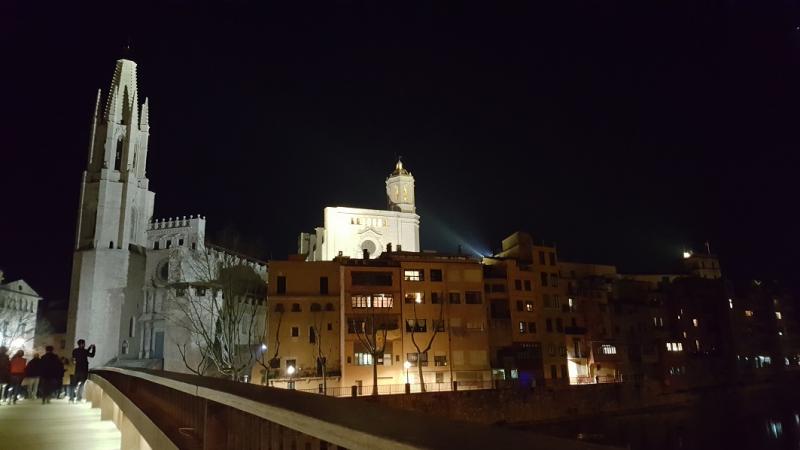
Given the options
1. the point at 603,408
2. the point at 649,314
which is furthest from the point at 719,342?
the point at 603,408

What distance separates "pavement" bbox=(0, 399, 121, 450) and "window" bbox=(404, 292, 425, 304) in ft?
126

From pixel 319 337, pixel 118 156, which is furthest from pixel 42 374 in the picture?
pixel 118 156

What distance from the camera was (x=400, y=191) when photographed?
301 ft

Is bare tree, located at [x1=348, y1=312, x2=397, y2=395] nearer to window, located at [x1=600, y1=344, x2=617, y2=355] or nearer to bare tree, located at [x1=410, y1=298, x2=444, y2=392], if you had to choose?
bare tree, located at [x1=410, y1=298, x2=444, y2=392]

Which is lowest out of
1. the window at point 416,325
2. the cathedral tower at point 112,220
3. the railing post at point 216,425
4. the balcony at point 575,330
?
the railing post at point 216,425

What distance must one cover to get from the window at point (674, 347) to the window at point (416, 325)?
4030 centimetres

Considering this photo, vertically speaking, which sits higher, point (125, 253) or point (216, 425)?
point (125, 253)

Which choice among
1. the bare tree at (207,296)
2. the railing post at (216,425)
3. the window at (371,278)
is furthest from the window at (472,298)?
the railing post at (216,425)

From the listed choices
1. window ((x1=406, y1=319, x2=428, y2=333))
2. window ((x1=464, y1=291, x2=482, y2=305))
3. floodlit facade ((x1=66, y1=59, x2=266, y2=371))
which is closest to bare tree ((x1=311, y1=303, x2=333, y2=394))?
window ((x1=406, y1=319, x2=428, y2=333))

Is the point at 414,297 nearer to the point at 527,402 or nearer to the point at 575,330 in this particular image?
the point at 527,402

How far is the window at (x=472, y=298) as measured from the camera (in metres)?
55.4

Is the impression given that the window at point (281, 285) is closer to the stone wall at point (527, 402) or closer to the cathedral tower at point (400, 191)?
the stone wall at point (527, 402)

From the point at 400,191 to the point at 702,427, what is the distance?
55305 mm

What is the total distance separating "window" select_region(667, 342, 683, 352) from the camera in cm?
7419
